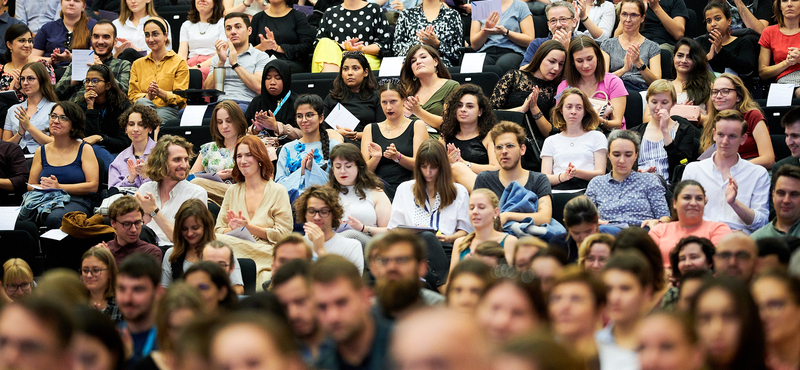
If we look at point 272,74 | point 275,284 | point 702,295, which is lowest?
point 275,284

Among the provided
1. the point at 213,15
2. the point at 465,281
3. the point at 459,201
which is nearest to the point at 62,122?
the point at 213,15

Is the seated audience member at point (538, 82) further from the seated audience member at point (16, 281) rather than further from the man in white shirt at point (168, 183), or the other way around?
the seated audience member at point (16, 281)

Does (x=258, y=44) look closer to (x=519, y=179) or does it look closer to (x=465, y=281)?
(x=519, y=179)

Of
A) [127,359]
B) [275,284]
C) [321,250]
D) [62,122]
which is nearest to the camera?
[127,359]

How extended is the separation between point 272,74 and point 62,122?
4.85 feet

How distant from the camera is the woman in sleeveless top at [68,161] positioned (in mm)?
5594

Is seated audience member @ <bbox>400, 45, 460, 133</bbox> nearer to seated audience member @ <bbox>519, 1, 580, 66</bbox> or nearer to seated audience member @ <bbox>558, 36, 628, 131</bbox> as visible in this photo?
seated audience member @ <bbox>519, 1, 580, 66</bbox>

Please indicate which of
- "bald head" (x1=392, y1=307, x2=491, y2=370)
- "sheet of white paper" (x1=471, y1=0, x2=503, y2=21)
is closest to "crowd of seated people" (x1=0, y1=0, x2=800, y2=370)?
"bald head" (x1=392, y1=307, x2=491, y2=370)

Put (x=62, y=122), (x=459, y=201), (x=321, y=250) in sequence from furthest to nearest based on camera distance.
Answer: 1. (x=62, y=122)
2. (x=459, y=201)
3. (x=321, y=250)

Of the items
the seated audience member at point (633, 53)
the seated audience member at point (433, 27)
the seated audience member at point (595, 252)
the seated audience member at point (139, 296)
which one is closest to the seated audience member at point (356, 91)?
the seated audience member at point (433, 27)

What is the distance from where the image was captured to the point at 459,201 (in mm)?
4941

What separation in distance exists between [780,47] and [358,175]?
3.31 meters

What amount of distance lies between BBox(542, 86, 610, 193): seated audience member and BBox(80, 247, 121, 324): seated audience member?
264 centimetres

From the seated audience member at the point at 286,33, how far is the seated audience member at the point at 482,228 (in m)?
2.91
